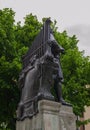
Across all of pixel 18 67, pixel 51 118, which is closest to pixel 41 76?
pixel 51 118

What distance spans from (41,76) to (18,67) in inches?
273

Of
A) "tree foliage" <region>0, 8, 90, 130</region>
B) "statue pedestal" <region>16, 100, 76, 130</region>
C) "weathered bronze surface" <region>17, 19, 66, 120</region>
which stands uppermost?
"tree foliage" <region>0, 8, 90, 130</region>

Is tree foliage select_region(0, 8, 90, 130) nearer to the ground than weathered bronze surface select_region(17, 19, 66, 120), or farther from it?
farther from it

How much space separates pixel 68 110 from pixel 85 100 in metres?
9.04

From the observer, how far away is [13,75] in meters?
18.2

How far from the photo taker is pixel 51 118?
408 inches

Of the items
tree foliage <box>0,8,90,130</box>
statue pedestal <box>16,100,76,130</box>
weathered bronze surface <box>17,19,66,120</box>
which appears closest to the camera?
statue pedestal <box>16,100,76,130</box>

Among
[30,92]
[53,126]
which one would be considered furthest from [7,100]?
[53,126]

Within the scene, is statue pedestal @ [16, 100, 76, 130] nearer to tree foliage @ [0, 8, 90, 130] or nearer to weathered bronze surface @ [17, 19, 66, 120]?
weathered bronze surface @ [17, 19, 66, 120]

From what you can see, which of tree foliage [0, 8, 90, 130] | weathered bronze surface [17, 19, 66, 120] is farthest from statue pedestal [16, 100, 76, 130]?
tree foliage [0, 8, 90, 130]

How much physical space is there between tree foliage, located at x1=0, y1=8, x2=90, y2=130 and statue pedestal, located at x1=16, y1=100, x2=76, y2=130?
726 centimetres

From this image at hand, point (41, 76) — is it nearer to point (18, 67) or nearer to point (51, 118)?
point (51, 118)

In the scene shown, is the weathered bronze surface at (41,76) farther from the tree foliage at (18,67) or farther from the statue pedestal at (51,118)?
the tree foliage at (18,67)

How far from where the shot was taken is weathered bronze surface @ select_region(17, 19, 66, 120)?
11.0m
